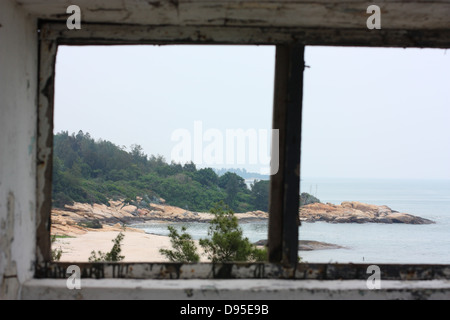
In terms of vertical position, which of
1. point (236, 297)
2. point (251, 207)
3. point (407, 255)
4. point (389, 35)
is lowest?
point (407, 255)

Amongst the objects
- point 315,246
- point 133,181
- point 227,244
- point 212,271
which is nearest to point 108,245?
point 133,181

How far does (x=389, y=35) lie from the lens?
69.0 inches

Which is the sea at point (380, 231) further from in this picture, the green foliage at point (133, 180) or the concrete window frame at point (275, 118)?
the concrete window frame at point (275, 118)

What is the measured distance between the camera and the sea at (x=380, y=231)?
100 feet

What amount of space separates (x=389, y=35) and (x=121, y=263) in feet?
4.34

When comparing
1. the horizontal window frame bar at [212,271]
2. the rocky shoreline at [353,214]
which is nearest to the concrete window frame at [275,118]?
the horizontal window frame bar at [212,271]

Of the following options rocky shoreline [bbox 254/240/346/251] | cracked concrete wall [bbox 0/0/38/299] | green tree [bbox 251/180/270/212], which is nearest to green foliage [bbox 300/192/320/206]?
rocky shoreline [bbox 254/240/346/251]

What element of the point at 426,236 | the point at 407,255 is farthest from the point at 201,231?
the point at 426,236

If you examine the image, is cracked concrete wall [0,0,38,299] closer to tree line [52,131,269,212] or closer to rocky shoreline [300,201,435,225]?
tree line [52,131,269,212]

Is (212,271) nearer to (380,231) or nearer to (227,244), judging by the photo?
(227,244)

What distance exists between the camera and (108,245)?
25.3 metres

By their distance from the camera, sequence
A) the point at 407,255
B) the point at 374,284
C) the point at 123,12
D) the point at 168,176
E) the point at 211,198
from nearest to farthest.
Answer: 1. the point at 123,12
2. the point at 374,284
3. the point at 211,198
4. the point at 168,176
5. the point at 407,255

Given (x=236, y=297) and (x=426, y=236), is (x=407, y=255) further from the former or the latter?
(x=236, y=297)

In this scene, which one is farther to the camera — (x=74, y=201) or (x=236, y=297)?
(x=74, y=201)
